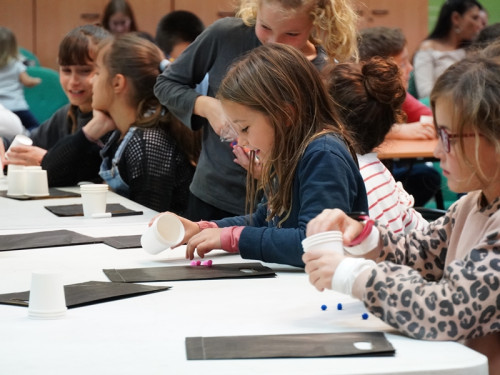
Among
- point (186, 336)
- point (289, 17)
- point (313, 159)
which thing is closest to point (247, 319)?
point (186, 336)

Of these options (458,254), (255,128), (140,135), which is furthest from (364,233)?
(140,135)

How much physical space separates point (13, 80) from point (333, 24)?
432cm

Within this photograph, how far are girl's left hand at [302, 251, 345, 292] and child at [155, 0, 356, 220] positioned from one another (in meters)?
1.24

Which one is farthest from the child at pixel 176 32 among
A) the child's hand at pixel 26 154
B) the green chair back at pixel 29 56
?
the child's hand at pixel 26 154

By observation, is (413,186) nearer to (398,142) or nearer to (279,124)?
(398,142)

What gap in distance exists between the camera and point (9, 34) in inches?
253

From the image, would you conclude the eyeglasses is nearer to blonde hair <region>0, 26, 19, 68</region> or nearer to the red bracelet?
the red bracelet

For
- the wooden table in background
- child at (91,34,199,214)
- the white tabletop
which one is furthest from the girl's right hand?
the wooden table in background

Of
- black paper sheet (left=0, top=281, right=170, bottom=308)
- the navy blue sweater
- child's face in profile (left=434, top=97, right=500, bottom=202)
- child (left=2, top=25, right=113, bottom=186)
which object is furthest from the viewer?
child (left=2, top=25, right=113, bottom=186)

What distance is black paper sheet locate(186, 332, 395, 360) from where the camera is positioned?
1.12m

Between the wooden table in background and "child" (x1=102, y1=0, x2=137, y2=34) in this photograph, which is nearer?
the wooden table in background

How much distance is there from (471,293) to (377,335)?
145 mm

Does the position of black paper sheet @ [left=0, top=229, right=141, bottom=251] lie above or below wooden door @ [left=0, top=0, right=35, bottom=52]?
below

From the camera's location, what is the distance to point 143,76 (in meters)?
3.24
